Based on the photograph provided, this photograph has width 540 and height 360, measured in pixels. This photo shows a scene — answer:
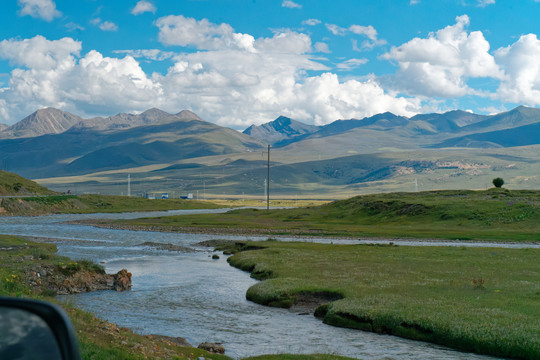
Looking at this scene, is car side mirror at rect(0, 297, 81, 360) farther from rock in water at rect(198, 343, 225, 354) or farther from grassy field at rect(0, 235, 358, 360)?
rock in water at rect(198, 343, 225, 354)

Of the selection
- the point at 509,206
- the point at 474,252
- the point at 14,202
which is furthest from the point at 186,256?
the point at 14,202

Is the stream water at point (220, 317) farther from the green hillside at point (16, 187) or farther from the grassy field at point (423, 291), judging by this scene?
the green hillside at point (16, 187)

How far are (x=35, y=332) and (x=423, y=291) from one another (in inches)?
1207

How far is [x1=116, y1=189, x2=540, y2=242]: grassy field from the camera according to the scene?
8750 cm

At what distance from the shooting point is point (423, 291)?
1281 inches

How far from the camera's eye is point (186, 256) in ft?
199

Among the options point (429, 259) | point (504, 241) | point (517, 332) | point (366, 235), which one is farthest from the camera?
point (366, 235)

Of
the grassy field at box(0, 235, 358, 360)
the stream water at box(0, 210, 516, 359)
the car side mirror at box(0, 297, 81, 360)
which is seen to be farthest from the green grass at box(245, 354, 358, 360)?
the car side mirror at box(0, 297, 81, 360)

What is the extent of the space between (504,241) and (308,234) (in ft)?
101

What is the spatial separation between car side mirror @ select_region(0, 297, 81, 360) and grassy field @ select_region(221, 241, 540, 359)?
20.6 metres

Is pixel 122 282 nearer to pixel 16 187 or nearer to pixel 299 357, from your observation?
pixel 299 357

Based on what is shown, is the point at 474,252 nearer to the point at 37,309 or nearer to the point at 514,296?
the point at 514,296

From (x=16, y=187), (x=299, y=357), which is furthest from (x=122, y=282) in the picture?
(x=16, y=187)

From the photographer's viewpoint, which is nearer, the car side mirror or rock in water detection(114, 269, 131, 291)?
the car side mirror
